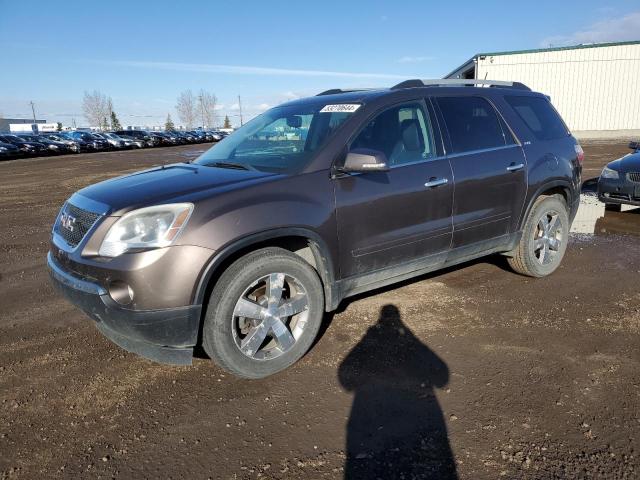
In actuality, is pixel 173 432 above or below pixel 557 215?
below

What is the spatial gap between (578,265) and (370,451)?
410cm

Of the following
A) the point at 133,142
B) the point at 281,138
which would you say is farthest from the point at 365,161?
the point at 133,142

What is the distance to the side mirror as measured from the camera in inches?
127

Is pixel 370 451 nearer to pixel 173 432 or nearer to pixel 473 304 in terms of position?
pixel 173 432

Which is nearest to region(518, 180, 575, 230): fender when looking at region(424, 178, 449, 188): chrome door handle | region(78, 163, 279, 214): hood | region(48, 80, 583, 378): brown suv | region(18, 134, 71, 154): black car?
→ region(48, 80, 583, 378): brown suv

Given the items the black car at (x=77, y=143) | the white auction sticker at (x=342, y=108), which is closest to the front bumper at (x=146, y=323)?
the white auction sticker at (x=342, y=108)

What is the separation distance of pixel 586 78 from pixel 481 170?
123 ft

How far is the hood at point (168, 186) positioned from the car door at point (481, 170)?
1701 millimetres

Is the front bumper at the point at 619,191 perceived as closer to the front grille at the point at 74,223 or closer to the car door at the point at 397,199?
the car door at the point at 397,199

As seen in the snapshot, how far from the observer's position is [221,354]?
2969 mm

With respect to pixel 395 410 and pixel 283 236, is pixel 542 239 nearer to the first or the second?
pixel 395 410

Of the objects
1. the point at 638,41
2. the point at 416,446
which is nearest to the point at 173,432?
the point at 416,446

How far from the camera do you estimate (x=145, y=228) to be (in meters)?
2.79

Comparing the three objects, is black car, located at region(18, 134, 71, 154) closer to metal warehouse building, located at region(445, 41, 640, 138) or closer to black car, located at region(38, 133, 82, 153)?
black car, located at region(38, 133, 82, 153)
